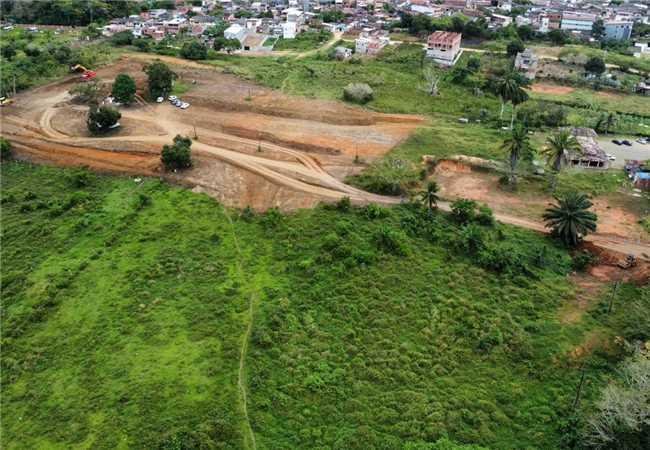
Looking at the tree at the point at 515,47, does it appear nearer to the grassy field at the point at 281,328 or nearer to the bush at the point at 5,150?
the grassy field at the point at 281,328

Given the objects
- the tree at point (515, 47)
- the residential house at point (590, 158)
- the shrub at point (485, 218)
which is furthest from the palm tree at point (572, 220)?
the tree at point (515, 47)

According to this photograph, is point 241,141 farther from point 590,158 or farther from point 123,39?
point 123,39

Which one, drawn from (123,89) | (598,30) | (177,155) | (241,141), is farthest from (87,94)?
(598,30)

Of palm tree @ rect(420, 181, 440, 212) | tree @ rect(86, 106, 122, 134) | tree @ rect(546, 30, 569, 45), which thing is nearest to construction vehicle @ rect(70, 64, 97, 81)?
tree @ rect(86, 106, 122, 134)

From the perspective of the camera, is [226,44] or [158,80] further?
[226,44]

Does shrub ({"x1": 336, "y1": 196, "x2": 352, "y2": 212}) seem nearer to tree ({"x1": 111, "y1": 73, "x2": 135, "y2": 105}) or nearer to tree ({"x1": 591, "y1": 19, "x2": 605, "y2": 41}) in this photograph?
tree ({"x1": 111, "y1": 73, "x2": 135, "y2": 105})

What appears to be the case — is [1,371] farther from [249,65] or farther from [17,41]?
[17,41]

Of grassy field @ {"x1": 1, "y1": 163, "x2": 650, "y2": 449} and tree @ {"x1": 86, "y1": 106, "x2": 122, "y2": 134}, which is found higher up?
tree @ {"x1": 86, "y1": 106, "x2": 122, "y2": 134}
